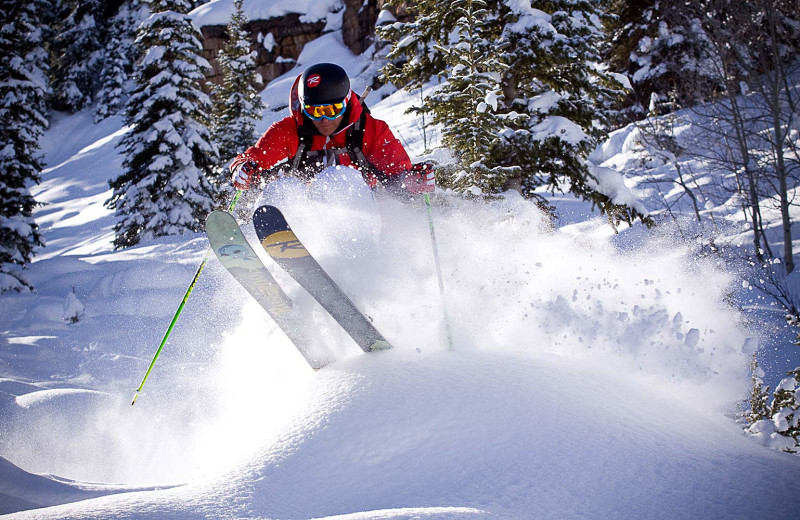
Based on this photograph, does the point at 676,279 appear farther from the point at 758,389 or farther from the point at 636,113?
the point at 636,113

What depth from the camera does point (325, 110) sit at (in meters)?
5.20

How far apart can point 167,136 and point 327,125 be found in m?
12.6

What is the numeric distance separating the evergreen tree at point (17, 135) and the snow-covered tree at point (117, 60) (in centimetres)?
2554

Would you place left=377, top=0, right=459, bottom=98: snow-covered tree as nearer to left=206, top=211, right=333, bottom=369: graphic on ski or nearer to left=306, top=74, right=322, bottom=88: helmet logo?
left=306, top=74, right=322, bottom=88: helmet logo

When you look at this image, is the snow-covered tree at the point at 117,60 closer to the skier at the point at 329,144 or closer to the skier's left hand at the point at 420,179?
the skier at the point at 329,144

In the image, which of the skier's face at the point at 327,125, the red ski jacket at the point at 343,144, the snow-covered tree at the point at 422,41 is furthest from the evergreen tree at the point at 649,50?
the skier's face at the point at 327,125

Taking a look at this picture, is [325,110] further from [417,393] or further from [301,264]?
[417,393]

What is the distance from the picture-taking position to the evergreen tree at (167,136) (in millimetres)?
15641

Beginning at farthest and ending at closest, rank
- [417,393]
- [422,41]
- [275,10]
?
[275,10]
[422,41]
[417,393]

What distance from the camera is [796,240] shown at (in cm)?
1148

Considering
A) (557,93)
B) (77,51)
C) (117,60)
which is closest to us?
(557,93)

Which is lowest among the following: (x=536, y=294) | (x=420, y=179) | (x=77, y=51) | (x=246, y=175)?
(x=536, y=294)

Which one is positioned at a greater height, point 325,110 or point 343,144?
point 325,110

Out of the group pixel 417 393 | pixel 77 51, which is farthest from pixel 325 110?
pixel 77 51
